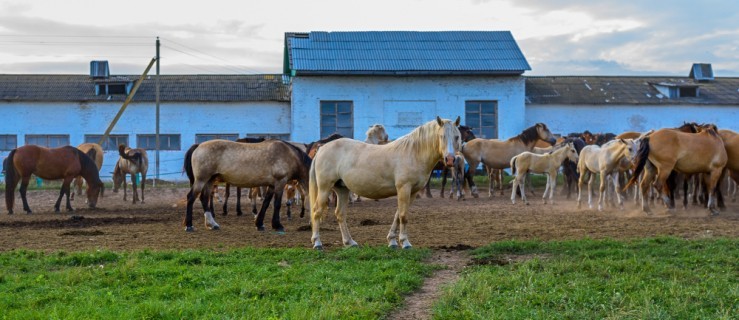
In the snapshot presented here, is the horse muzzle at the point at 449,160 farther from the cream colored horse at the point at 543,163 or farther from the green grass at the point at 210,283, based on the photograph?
the cream colored horse at the point at 543,163

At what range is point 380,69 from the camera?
126ft

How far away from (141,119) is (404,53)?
13347 mm

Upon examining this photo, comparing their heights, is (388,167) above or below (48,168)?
above

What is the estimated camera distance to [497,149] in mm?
25922

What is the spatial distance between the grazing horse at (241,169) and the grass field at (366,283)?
3.77m

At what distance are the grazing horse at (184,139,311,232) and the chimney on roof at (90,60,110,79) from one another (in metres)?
30.9

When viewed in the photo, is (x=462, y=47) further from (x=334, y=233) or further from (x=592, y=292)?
(x=592, y=292)

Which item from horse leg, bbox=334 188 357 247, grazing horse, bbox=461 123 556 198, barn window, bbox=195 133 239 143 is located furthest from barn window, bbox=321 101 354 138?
horse leg, bbox=334 188 357 247

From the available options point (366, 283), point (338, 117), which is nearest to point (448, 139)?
point (366, 283)

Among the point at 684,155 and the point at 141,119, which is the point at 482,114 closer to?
the point at 141,119

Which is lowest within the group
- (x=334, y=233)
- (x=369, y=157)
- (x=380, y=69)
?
(x=334, y=233)

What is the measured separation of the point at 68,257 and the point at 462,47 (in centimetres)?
3204

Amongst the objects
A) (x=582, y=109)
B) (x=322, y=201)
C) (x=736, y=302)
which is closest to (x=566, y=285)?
(x=736, y=302)

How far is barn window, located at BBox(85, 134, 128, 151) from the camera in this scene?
131 feet
